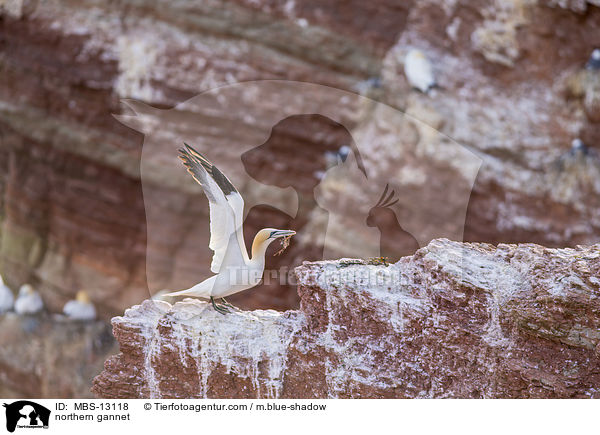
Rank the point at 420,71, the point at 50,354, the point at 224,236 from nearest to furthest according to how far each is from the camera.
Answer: the point at 224,236
the point at 420,71
the point at 50,354

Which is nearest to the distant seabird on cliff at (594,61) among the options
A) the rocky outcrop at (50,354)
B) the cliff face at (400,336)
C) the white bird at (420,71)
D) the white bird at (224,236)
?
the white bird at (420,71)

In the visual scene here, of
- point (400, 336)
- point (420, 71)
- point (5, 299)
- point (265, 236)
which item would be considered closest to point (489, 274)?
point (400, 336)

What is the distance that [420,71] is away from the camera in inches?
116

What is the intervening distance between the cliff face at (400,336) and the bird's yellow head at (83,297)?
83.6 inches

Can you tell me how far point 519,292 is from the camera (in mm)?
1074

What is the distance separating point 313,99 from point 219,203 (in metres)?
1.91

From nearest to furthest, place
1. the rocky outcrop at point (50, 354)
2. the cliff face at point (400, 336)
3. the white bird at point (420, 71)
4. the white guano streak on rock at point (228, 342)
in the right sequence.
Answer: the cliff face at point (400, 336), the white guano streak on rock at point (228, 342), the white bird at point (420, 71), the rocky outcrop at point (50, 354)

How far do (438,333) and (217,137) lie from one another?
6.86ft

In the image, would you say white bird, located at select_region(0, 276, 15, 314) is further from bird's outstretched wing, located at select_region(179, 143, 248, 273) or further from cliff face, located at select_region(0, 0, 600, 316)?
bird's outstretched wing, located at select_region(179, 143, 248, 273)

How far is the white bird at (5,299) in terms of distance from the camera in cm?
324

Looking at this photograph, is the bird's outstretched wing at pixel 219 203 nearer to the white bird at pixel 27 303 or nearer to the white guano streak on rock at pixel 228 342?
the white guano streak on rock at pixel 228 342

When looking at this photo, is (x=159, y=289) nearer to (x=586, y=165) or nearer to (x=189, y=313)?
(x=189, y=313)

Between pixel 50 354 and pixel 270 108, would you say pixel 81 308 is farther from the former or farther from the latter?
pixel 270 108

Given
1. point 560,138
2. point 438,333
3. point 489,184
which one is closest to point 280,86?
point 489,184
